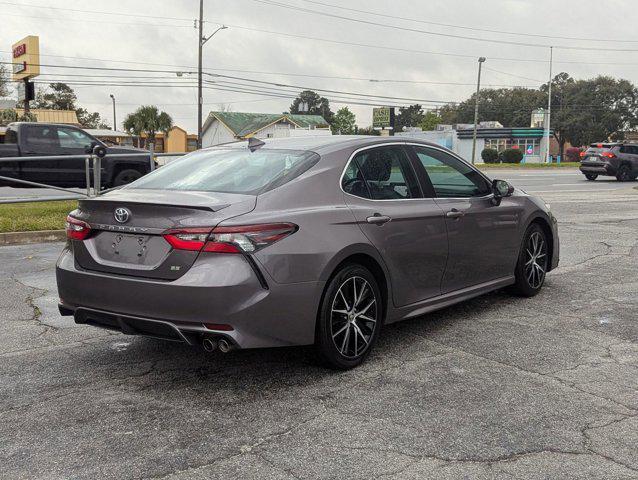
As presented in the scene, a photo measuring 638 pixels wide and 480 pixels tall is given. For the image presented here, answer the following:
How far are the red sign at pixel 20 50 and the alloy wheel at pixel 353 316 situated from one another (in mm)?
45811

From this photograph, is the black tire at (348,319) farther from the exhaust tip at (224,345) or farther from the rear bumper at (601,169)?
the rear bumper at (601,169)

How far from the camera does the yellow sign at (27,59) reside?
42344mm

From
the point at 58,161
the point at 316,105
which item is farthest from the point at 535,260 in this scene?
the point at 316,105

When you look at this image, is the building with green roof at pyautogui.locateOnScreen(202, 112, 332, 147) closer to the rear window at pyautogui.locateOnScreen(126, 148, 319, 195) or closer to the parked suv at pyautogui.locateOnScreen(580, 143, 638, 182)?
the parked suv at pyautogui.locateOnScreen(580, 143, 638, 182)

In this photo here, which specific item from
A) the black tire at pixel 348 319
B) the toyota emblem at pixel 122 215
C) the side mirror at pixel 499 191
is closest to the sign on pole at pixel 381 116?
the side mirror at pixel 499 191

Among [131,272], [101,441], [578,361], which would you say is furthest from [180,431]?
[578,361]

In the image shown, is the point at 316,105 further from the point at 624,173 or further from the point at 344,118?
the point at 624,173

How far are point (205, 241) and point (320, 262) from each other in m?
0.75

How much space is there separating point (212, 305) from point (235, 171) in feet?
3.92

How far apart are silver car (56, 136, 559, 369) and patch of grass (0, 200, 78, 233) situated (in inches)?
260

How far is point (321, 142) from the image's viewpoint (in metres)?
5.00

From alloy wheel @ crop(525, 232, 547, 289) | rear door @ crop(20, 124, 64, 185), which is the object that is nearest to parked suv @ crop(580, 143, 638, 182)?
rear door @ crop(20, 124, 64, 185)

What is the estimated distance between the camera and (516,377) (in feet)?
14.7

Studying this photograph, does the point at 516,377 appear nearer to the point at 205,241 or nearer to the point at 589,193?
the point at 205,241
